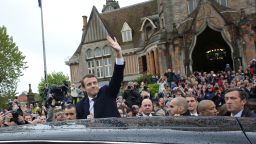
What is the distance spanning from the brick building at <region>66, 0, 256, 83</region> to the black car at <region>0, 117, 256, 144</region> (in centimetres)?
3179

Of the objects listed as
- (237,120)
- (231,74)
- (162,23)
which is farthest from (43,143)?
(162,23)

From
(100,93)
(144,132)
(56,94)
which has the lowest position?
(144,132)

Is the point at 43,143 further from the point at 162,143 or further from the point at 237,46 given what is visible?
the point at 237,46

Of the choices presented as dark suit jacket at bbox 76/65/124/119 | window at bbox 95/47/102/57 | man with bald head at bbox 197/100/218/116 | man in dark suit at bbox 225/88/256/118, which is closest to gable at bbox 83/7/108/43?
window at bbox 95/47/102/57

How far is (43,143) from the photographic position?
2504 millimetres

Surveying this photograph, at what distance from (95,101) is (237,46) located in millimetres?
29767

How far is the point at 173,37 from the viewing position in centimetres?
3662

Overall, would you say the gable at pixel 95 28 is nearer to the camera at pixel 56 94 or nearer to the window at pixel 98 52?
the window at pixel 98 52

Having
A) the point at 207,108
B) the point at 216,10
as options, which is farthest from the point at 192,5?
the point at 207,108

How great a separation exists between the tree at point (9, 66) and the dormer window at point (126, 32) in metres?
11.4

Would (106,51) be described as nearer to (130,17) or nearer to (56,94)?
(130,17)

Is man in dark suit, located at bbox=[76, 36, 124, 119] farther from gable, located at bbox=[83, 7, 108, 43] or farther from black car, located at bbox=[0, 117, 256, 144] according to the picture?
gable, located at bbox=[83, 7, 108, 43]

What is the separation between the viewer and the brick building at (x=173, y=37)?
1353 inches

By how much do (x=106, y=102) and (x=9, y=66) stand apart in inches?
1792
